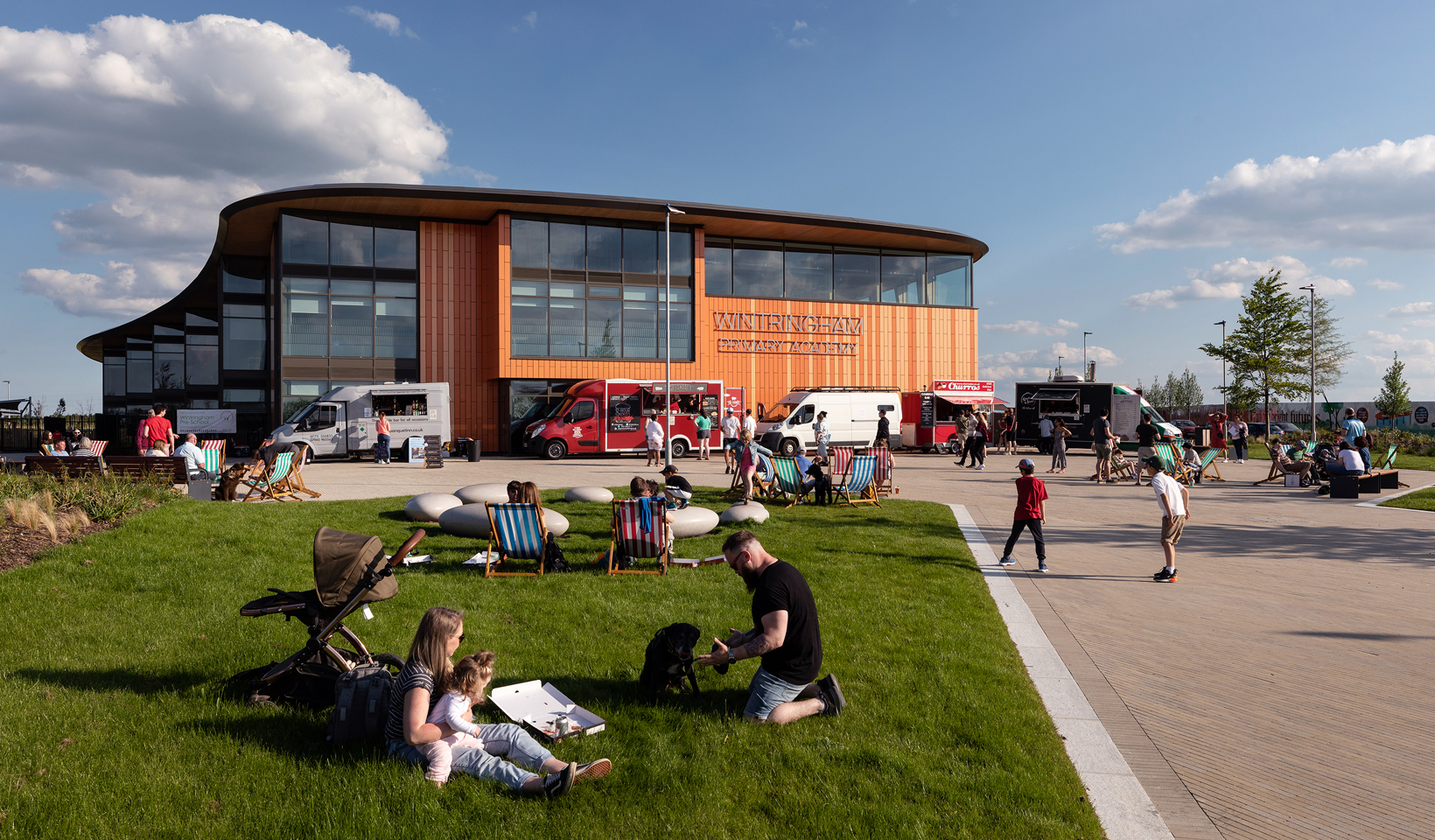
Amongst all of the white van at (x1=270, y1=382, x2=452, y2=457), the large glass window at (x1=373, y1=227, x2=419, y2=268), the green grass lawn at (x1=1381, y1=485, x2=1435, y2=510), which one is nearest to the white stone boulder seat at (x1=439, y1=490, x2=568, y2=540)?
the green grass lawn at (x1=1381, y1=485, x2=1435, y2=510)

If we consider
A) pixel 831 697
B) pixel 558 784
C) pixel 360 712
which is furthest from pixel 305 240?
pixel 558 784

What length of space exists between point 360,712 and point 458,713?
59cm

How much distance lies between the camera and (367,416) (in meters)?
25.7

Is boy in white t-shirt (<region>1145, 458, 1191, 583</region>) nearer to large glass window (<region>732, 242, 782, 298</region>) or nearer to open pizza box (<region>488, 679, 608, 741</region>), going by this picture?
open pizza box (<region>488, 679, 608, 741</region>)

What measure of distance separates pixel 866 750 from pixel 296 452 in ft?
47.8

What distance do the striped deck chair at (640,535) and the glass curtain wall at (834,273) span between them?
26.6 m

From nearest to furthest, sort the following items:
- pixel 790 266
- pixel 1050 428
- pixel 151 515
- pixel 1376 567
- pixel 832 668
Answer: pixel 832 668 → pixel 1376 567 → pixel 151 515 → pixel 1050 428 → pixel 790 266

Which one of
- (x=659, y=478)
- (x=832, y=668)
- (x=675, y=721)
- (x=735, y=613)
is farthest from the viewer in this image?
(x=659, y=478)

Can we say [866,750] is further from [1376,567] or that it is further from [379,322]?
[379,322]

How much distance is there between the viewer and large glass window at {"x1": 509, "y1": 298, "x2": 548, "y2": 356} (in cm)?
3064

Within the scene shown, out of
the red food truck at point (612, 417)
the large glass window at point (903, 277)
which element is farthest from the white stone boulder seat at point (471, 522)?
the large glass window at point (903, 277)

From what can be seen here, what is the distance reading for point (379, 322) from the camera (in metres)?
30.7

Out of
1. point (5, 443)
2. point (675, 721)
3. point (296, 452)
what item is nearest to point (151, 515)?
point (296, 452)

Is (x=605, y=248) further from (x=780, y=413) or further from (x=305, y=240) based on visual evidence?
(x=305, y=240)
